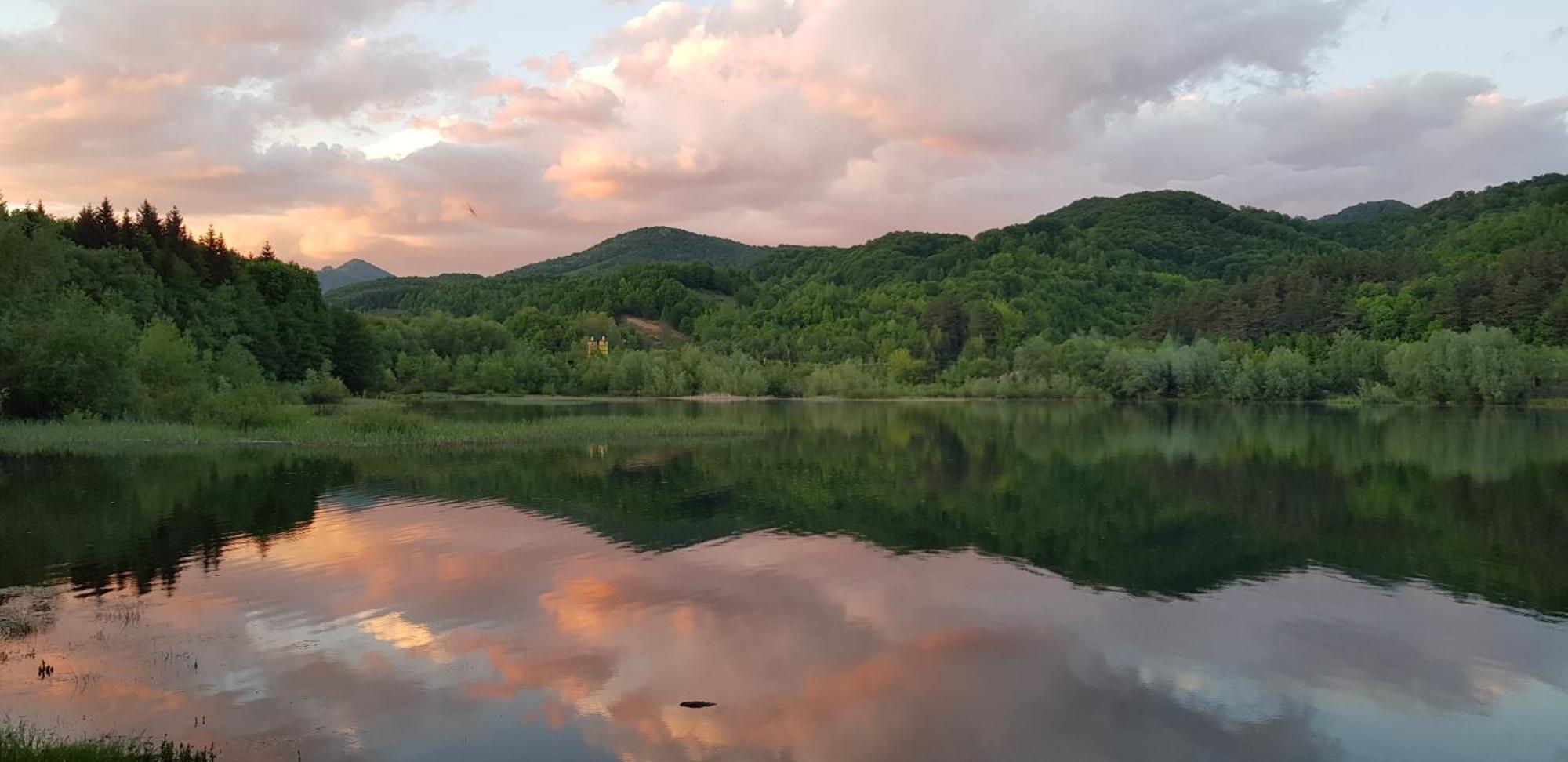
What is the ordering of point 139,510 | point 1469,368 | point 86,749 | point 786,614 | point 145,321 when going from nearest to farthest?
point 86,749 < point 786,614 < point 139,510 < point 145,321 < point 1469,368

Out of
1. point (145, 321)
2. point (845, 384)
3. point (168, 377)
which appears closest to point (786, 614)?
point (168, 377)

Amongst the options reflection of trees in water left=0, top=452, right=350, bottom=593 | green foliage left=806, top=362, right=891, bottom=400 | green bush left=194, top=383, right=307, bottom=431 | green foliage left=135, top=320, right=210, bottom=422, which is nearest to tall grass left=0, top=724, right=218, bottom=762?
reflection of trees in water left=0, top=452, right=350, bottom=593

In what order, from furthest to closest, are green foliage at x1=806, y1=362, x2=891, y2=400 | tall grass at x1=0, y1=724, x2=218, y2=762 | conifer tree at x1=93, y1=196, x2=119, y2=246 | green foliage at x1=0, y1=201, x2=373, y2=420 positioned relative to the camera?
1. green foliage at x1=806, y1=362, x2=891, y2=400
2. conifer tree at x1=93, y1=196, x2=119, y2=246
3. green foliage at x1=0, y1=201, x2=373, y2=420
4. tall grass at x1=0, y1=724, x2=218, y2=762

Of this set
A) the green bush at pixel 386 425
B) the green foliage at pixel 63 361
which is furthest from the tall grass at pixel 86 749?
the green foliage at pixel 63 361

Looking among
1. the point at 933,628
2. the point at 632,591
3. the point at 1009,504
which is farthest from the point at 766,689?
the point at 1009,504

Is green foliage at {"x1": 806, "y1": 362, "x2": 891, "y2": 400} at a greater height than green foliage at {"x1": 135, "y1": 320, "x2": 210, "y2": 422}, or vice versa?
green foliage at {"x1": 135, "y1": 320, "x2": 210, "y2": 422}

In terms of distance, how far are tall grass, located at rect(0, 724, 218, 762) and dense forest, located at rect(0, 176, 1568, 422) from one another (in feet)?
142

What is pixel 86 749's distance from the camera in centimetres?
Result: 889

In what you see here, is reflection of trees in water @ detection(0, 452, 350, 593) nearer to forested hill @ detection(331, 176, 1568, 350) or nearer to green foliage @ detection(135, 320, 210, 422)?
green foliage @ detection(135, 320, 210, 422)

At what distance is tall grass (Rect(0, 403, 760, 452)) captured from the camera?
40.8 metres

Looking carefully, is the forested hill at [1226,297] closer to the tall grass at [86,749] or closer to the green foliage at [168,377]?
the green foliage at [168,377]

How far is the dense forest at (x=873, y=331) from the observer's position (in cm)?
5288

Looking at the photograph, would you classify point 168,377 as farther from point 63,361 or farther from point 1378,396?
point 1378,396

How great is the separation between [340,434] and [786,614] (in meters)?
36.3
